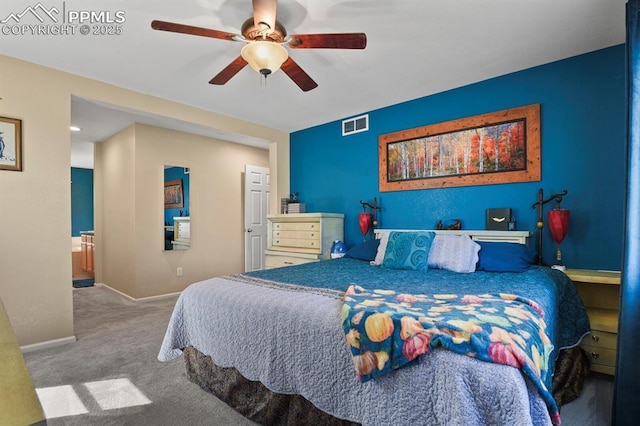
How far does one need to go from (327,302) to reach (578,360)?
1837mm

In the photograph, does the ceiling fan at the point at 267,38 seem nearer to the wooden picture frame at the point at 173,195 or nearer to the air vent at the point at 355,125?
the air vent at the point at 355,125

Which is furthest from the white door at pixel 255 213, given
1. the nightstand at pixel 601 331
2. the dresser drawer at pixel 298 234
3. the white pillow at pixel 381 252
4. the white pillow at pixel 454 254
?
the nightstand at pixel 601 331

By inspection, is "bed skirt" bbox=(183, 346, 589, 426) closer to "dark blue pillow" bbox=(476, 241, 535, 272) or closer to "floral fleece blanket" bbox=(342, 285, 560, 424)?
"floral fleece blanket" bbox=(342, 285, 560, 424)

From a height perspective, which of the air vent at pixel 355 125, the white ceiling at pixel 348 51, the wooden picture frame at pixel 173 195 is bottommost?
the wooden picture frame at pixel 173 195

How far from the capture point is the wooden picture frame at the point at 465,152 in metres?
2.91

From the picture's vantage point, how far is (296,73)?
7.60 feet

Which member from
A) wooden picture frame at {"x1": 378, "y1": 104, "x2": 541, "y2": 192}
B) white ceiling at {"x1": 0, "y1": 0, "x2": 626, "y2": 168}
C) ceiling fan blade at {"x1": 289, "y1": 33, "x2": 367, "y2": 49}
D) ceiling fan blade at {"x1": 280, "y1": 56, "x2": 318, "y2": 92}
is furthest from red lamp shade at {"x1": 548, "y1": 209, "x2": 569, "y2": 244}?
ceiling fan blade at {"x1": 280, "y1": 56, "x2": 318, "y2": 92}

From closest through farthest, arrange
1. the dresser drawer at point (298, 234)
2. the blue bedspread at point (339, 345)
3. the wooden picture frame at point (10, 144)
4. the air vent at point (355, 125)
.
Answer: the blue bedspread at point (339, 345), the wooden picture frame at point (10, 144), the dresser drawer at point (298, 234), the air vent at point (355, 125)

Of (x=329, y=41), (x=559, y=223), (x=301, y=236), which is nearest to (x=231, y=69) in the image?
(x=329, y=41)

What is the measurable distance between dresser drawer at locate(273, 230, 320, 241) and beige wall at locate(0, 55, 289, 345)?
89.6 inches

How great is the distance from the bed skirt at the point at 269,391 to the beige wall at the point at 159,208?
2889 millimetres

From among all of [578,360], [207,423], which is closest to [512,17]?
[578,360]

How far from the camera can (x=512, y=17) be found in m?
2.17

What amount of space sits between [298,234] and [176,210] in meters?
2.05
